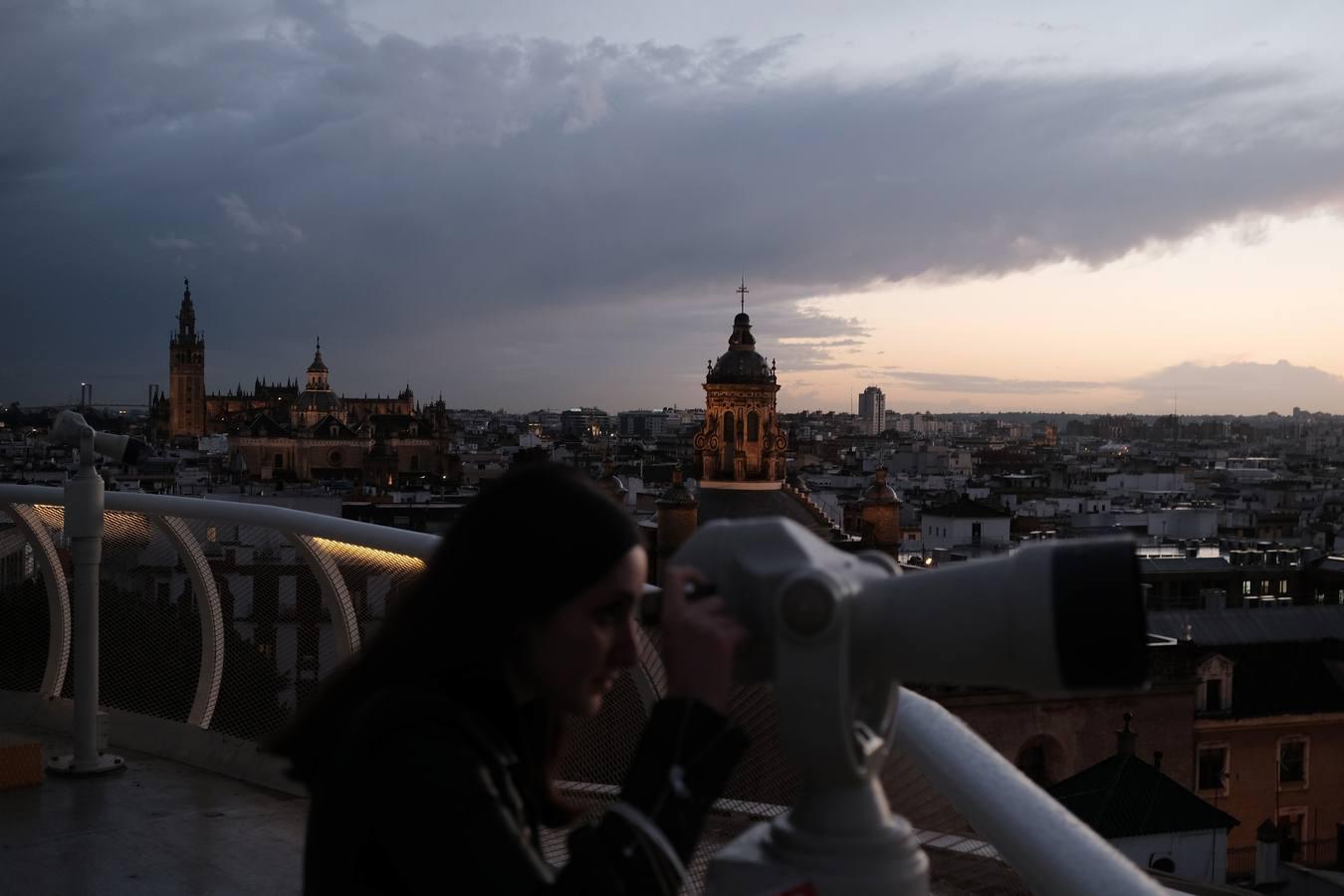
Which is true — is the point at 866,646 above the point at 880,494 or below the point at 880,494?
above

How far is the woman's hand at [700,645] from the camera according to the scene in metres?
1.55

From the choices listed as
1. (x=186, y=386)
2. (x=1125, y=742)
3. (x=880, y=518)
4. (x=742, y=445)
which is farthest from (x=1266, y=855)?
(x=186, y=386)

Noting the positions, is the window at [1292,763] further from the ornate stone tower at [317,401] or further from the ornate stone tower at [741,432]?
the ornate stone tower at [317,401]

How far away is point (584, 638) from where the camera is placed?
5.30ft

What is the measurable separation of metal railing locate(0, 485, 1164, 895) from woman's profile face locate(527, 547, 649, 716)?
1517mm

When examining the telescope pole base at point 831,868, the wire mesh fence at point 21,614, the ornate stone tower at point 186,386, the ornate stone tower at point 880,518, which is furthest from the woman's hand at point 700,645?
the ornate stone tower at point 186,386

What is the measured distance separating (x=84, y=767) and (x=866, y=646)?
16.2 ft

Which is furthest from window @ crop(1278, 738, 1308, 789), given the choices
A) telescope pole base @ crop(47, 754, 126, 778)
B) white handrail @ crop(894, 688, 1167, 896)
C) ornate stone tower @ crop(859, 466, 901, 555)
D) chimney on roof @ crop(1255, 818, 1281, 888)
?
white handrail @ crop(894, 688, 1167, 896)

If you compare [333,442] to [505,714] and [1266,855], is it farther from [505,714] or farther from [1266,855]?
[505,714]

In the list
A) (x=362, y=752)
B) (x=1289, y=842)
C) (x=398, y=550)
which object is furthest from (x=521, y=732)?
(x=1289, y=842)

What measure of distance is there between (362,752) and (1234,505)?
74.3 m

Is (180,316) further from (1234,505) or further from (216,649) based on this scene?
(216,649)

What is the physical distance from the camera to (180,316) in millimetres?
143125

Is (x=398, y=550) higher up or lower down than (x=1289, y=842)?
higher up
